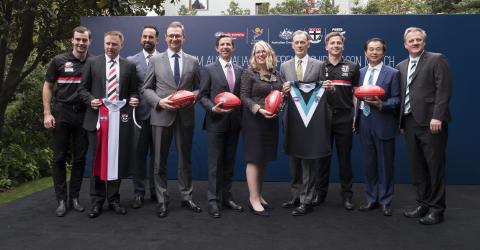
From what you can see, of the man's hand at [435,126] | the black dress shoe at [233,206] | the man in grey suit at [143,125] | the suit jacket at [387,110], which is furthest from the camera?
the man in grey suit at [143,125]

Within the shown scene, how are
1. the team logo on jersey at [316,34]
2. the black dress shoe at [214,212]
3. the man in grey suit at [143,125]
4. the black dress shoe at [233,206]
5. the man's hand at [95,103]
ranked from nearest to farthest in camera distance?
the man's hand at [95,103], the black dress shoe at [214,212], the black dress shoe at [233,206], the man in grey suit at [143,125], the team logo on jersey at [316,34]

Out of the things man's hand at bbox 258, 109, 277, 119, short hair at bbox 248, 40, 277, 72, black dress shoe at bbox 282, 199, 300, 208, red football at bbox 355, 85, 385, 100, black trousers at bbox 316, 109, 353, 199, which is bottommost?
black dress shoe at bbox 282, 199, 300, 208

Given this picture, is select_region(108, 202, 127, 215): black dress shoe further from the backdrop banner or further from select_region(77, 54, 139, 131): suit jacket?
the backdrop banner

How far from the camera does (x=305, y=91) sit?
3918 millimetres

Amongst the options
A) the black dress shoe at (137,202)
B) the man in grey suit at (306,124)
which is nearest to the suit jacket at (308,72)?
the man in grey suit at (306,124)

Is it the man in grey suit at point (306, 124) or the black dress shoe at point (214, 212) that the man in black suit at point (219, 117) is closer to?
the black dress shoe at point (214, 212)

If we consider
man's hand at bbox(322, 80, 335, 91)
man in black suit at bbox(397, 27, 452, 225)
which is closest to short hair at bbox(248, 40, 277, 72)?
man's hand at bbox(322, 80, 335, 91)

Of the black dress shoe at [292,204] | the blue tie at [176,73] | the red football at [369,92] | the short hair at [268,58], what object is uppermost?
the short hair at [268,58]

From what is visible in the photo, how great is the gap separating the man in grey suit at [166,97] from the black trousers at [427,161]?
1814 mm

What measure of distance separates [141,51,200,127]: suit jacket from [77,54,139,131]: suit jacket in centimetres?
16

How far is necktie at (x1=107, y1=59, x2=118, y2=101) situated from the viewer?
3732 millimetres

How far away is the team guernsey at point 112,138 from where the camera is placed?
373cm

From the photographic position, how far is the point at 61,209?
12.7ft

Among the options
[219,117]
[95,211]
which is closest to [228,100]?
[219,117]
